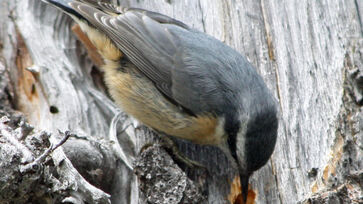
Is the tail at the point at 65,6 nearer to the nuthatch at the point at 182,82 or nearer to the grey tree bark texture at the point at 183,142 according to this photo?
the nuthatch at the point at 182,82

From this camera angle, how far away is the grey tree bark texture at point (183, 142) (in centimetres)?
288

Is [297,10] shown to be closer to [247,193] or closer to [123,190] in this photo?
[247,193]

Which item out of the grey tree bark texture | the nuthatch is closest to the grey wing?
the nuthatch

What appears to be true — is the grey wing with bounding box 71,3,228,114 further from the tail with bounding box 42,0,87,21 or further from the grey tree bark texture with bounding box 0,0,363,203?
the grey tree bark texture with bounding box 0,0,363,203

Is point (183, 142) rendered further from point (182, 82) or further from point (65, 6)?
point (65, 6)

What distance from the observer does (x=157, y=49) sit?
3.66 meters

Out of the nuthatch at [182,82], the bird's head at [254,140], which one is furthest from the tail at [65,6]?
the bird's head at [254,140]

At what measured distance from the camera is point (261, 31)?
3.62 meters

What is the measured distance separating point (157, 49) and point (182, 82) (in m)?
0.35

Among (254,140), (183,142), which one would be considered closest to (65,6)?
(183,142)

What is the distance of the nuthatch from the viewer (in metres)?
3.10

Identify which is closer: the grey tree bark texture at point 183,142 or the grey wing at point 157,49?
the grey tree bark texture at point 183,142

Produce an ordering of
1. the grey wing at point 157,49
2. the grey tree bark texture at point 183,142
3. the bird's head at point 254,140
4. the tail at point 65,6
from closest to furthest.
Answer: the grey tree bark texture at point 183,142 → the bird's head at point 254,140 → the grey wing at point 157,49 → the tail at point 65,6

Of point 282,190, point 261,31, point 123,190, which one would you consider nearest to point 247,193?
point 282,190
